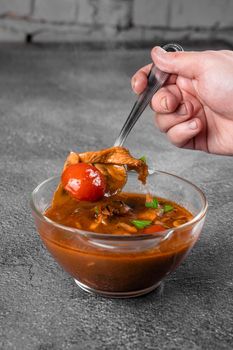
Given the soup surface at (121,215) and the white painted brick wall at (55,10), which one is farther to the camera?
the white painted brick wall at (55,10)

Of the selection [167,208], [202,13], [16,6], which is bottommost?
[202,13]

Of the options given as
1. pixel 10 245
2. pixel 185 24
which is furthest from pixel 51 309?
pixel 185 24

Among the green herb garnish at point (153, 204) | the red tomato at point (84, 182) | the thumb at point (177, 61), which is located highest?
the thumb at point (177, 61)

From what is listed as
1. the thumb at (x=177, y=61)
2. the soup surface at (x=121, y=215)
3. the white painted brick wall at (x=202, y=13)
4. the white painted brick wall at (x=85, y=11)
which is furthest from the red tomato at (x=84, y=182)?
the white painted brick wall at (x=202, y=13)

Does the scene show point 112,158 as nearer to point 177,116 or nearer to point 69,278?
point 69,278

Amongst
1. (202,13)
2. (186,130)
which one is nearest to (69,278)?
(186,130)

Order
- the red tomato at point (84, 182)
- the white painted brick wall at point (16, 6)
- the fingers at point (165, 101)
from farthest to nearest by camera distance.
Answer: the white painted brick wall at point (16, 6) → the fingers at point (165, 101) → the red tomato at point (84, 182)

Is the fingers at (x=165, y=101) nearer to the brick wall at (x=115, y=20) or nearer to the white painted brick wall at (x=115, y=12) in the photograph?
the brick wall at (x=115, y=20)
